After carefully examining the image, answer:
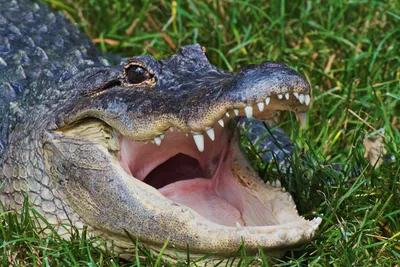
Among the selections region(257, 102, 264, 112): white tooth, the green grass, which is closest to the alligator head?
region(257, 102, 264, 112): white tooth

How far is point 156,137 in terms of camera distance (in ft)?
12.6

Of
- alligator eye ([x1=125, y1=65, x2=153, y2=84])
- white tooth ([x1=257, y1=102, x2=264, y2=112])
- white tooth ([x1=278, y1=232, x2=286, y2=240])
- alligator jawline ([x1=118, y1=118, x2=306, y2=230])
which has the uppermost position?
alligator eye ([x1=125, y1=65, x2=153, y2=84])

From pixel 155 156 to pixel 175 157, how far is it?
160mm

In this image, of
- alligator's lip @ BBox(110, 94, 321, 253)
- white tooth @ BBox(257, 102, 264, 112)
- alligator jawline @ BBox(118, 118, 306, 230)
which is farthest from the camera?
alligator jawline @ BBox(118, 118, 306, 230)

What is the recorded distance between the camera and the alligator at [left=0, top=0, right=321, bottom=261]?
3635 mm

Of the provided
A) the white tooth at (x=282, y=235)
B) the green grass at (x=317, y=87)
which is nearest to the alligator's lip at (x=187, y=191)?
the white tooth at (x=282, y=235)

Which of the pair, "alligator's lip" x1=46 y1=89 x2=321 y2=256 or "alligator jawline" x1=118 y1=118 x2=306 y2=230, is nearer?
"alligator's lip" x1=46 y1=89 x2=321 y2=256

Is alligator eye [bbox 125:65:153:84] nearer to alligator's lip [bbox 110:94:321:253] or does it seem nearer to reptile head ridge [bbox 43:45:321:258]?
reptile head ridge [bbox 43:45:321:258]

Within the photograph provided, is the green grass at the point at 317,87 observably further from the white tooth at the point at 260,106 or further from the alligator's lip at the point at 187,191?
the white tooth at the point at 260,106

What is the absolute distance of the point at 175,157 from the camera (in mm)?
4453

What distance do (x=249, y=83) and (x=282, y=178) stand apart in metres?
1.15

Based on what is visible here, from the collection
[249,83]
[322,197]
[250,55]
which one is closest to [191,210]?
[249,83]

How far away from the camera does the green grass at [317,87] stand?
12.9ft

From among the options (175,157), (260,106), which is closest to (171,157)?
(175,157)
